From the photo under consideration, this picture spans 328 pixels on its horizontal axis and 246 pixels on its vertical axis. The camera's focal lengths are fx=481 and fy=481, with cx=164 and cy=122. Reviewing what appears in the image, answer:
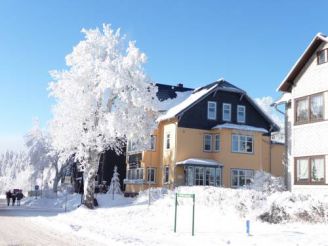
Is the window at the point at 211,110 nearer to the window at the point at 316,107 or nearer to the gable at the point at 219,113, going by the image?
the gable at the point at 219,113

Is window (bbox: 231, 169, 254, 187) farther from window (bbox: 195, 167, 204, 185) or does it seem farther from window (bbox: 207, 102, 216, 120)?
window (bbox: 207, 102, 216, 120)

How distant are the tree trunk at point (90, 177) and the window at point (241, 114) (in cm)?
1591

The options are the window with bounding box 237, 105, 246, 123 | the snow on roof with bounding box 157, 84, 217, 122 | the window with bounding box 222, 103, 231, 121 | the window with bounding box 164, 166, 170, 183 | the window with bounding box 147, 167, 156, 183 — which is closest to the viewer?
the snow on roof with bounding box 157, 84, 217, 122

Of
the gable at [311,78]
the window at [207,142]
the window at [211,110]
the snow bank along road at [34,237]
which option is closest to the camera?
the snow bank along road at [34,237]

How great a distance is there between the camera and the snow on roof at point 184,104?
42.1 meters

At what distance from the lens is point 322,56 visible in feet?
85.3

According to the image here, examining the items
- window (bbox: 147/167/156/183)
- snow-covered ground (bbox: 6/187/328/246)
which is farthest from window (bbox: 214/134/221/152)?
snow-covered ground (bbox: 6/187/328/246)

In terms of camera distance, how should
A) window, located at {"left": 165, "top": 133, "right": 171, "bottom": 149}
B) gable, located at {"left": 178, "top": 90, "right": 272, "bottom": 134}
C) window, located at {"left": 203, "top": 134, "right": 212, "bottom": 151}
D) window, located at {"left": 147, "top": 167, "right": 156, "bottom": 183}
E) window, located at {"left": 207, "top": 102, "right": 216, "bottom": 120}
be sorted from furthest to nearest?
window, located at {"left": 147, "top": 167, "right": 156, "bottom": 183}, window, located at {"left": 207, "top": 102, "right": 216, "bottom": 120}, window, located at {"left": 165, "top": 133, "right": 171, "bottom": 149}, window, located at {"left": 203, "top": 134, "right": 212, "bottom": 151}, gable, located at {"left": 178, "top": 90, "right": 272, "bottom": 134}

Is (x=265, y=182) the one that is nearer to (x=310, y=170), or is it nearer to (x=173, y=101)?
(x=310, y=170)

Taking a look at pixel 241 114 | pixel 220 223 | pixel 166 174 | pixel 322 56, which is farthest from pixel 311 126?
pixel 166 174

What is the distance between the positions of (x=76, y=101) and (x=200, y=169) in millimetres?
13684

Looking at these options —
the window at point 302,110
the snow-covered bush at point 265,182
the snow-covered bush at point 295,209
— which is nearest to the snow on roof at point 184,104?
the snow-covered bush at point 265,182

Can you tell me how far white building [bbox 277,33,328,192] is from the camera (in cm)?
2472

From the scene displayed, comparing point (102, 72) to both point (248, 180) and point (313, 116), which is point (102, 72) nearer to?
point (313, 116)
